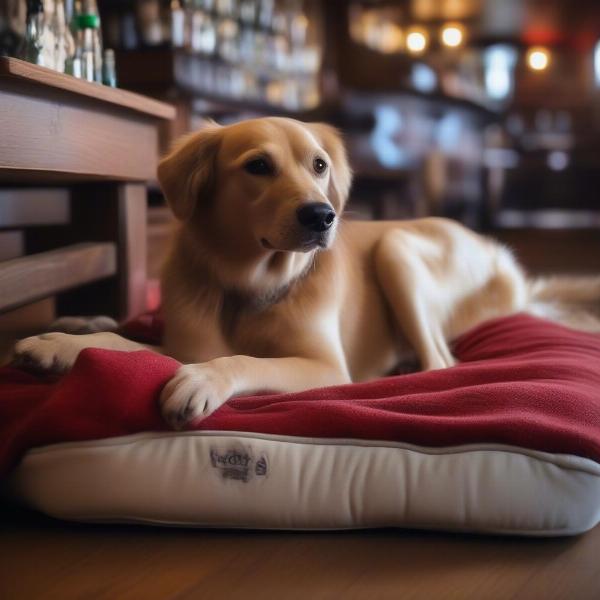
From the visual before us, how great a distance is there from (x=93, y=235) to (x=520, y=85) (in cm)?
714

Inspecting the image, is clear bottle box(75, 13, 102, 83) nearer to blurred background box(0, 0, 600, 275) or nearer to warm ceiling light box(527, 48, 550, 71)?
blurred background box(0, 0, 600, 275)

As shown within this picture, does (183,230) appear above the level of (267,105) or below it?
below

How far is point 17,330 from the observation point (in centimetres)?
250

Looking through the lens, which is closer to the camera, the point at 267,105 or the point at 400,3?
the point at 267,105

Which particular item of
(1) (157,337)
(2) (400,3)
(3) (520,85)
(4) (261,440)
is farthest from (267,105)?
(3) (520,85)

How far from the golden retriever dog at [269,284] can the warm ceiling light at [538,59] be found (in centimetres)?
739

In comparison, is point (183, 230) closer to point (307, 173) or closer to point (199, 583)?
point (307, 173)

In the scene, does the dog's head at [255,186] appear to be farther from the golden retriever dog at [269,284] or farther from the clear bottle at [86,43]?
the clear bottle at [86,43]

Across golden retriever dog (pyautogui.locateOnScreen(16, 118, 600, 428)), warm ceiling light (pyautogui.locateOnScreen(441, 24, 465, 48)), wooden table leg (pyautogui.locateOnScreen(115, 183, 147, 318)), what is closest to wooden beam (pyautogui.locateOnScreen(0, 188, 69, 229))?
wooden table leg (pyautogui.locateOnScreen(115, 183, 147, 318))

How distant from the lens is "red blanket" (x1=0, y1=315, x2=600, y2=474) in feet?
3.84

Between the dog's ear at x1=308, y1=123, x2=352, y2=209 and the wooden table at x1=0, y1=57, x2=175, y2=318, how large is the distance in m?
0.53

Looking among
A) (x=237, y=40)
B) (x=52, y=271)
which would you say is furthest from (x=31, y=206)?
(x=237, y=40)

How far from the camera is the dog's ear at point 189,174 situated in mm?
1623

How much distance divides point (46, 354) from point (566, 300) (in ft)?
5.58
